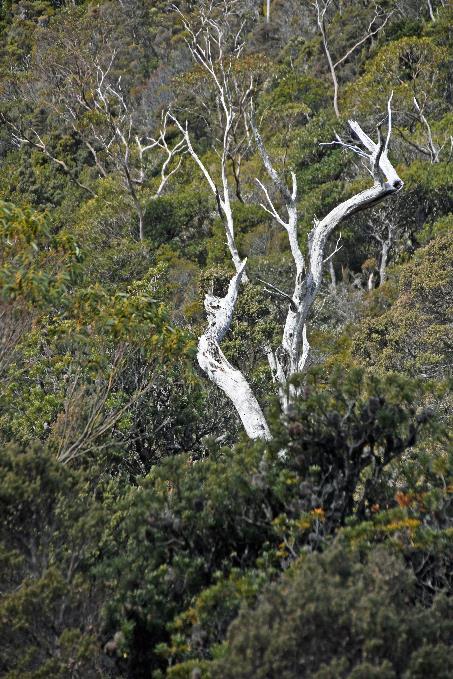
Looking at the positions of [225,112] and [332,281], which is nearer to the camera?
[332,281]

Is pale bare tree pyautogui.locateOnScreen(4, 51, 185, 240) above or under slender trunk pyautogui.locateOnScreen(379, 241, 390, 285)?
above

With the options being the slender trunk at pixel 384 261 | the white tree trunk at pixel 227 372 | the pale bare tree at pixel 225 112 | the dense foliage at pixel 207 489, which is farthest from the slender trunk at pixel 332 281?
the white tree trunk at pixel 227 372

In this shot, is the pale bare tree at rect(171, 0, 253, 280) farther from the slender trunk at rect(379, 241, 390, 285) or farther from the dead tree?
the dead tree

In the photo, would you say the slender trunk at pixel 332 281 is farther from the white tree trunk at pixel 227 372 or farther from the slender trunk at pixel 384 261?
the white tree trunk at pixel 227 372

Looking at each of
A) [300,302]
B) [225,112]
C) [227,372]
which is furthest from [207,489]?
[225,112]

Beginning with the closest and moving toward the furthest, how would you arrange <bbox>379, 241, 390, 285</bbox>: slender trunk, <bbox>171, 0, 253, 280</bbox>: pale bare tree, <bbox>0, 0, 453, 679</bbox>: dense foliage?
<bbox>0, 0, 453, 679</bbox>: dense foliage, <bbox>171, 0, 253, 280</bbox>: pale bare tree, <bbox>379, 241, 390, 285</bbox>: slender trunk

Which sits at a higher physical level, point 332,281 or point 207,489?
point 332,281

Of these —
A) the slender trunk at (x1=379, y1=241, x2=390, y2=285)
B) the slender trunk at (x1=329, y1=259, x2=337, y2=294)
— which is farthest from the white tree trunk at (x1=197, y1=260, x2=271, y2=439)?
the slender trunk at (x1=379, y1=241, x2=390, y2=285)

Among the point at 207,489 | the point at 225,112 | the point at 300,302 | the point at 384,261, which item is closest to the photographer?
the point at 207,489

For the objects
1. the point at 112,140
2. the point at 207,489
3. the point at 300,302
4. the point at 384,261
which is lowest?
the point at 207,489

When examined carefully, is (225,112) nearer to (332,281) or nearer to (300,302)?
(332,281)

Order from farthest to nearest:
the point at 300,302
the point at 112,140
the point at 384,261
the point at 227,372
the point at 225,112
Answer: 1. the point at 112,140
2. the point at 225,112
3. the point at 384,261
4. the point at 300,302
5. the point at 227,372

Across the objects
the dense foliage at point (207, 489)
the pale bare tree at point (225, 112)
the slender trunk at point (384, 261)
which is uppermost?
the pale bare tree at point (225, 112)

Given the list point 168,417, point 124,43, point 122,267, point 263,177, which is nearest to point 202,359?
point 168,417
